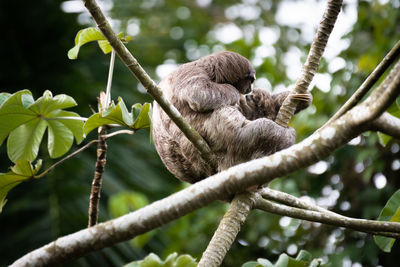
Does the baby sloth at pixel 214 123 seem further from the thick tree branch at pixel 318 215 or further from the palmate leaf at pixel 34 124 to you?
the palmate leaf at pixel 34 124

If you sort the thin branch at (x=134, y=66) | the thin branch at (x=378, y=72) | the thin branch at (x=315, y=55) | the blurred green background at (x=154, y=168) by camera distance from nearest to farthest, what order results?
the thin branch at (x=134, y=66) < the thin branch at (x=378, y=72) < the thin branch at (x=315, y=55) < the blurred green background at (x=154, y=168)

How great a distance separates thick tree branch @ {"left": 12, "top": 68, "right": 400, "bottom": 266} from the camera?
220cm

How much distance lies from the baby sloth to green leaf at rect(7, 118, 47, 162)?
3.20 feet

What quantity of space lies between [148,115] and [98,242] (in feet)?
3.06

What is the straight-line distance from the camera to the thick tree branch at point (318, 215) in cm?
300

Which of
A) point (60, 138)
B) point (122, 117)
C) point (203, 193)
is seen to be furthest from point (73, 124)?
point (203, 193)

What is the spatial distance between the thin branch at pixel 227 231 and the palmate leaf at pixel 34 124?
133 centimetres

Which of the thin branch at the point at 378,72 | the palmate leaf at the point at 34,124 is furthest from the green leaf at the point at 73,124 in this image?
the thin branch at the point at 378,72

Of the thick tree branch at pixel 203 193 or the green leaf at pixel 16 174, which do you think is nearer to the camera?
the thick tree branch at pixel 203 193

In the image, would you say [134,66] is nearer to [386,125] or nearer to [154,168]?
[386,125]

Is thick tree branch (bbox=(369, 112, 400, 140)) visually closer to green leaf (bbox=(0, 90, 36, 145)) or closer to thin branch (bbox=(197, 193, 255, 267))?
thin branch (bbox=(197, 193, 255, 267))

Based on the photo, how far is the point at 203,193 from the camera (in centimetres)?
228

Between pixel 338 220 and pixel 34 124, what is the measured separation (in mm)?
2411

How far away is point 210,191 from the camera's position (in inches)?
90.0
